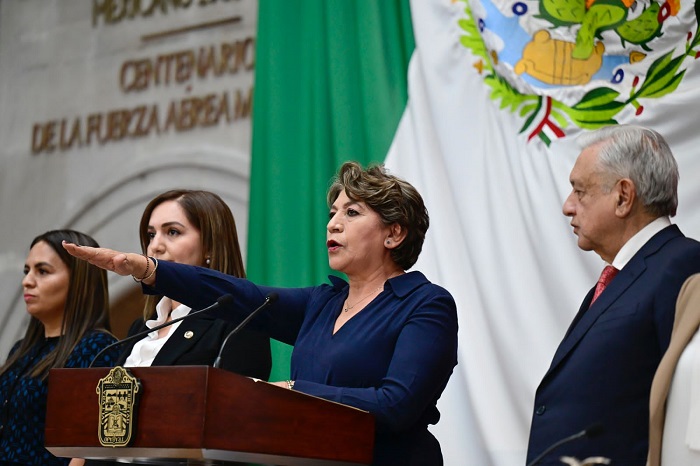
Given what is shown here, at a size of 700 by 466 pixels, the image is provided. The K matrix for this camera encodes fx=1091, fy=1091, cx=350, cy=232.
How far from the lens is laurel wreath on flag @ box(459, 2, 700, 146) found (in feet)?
11.6

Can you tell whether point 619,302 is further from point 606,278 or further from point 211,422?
point 211,422

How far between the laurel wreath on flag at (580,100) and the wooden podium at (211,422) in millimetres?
1638

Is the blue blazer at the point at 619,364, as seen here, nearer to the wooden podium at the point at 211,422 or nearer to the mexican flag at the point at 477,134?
the wooden podium at the point at 211,422

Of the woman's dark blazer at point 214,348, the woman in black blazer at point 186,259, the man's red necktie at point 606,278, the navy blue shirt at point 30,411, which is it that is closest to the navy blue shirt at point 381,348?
the woman's dark blazer at point 214,348

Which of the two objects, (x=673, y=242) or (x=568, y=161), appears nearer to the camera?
(x=673, y=242)

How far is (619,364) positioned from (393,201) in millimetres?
782

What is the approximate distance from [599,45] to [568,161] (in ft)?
1.35

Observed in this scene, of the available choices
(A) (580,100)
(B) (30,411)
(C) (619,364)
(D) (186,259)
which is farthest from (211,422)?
(A) (580,100)

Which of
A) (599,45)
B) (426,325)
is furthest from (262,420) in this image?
(599,45)

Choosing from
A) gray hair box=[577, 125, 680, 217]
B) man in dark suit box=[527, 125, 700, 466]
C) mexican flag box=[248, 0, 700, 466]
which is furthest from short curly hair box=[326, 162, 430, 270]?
mexican flag box=[248, 0, 700, 466]

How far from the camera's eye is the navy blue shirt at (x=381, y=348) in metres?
2.56

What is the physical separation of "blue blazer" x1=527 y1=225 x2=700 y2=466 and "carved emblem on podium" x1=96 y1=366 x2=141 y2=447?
0.92 m

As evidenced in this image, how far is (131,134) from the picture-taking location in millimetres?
5898

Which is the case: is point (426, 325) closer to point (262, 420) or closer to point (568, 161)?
point (262, 420)
